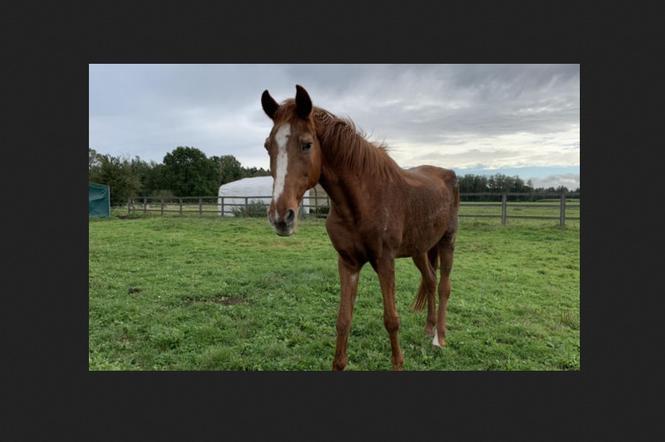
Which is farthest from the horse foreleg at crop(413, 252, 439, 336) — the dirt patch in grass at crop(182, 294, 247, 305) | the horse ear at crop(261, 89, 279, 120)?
the dirt patch in grass at crop(182, 294, 247, 305)

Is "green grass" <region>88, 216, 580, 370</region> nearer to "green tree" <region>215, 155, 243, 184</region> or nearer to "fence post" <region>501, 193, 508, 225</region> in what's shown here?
"fence post" <region>501, 193, 508, 225</region>

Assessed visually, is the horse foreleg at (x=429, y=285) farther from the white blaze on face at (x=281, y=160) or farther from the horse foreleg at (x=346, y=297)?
the white blaze on face at (x=281, y=160)

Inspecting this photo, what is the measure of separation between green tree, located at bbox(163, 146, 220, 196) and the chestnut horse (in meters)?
37.0

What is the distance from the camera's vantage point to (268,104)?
9.58 ft

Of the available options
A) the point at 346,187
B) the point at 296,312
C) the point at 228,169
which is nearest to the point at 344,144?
the point at 346,187

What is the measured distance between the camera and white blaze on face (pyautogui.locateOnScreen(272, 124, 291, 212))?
256 cm

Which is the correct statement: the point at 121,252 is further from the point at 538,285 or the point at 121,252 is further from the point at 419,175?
the point at 538,285

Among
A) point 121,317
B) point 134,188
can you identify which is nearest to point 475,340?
point 121,317

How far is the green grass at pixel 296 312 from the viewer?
3.84 metres

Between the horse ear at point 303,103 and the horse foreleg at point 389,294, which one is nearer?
the horse ear at point 303,103

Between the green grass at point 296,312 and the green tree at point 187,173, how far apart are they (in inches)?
1153

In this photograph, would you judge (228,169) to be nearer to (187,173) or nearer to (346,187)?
(187,173)

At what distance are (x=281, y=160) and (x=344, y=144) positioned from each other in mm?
699

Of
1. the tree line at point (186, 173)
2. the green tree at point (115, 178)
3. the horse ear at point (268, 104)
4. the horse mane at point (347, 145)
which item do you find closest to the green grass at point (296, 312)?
the horse mane at point (347, 145)
